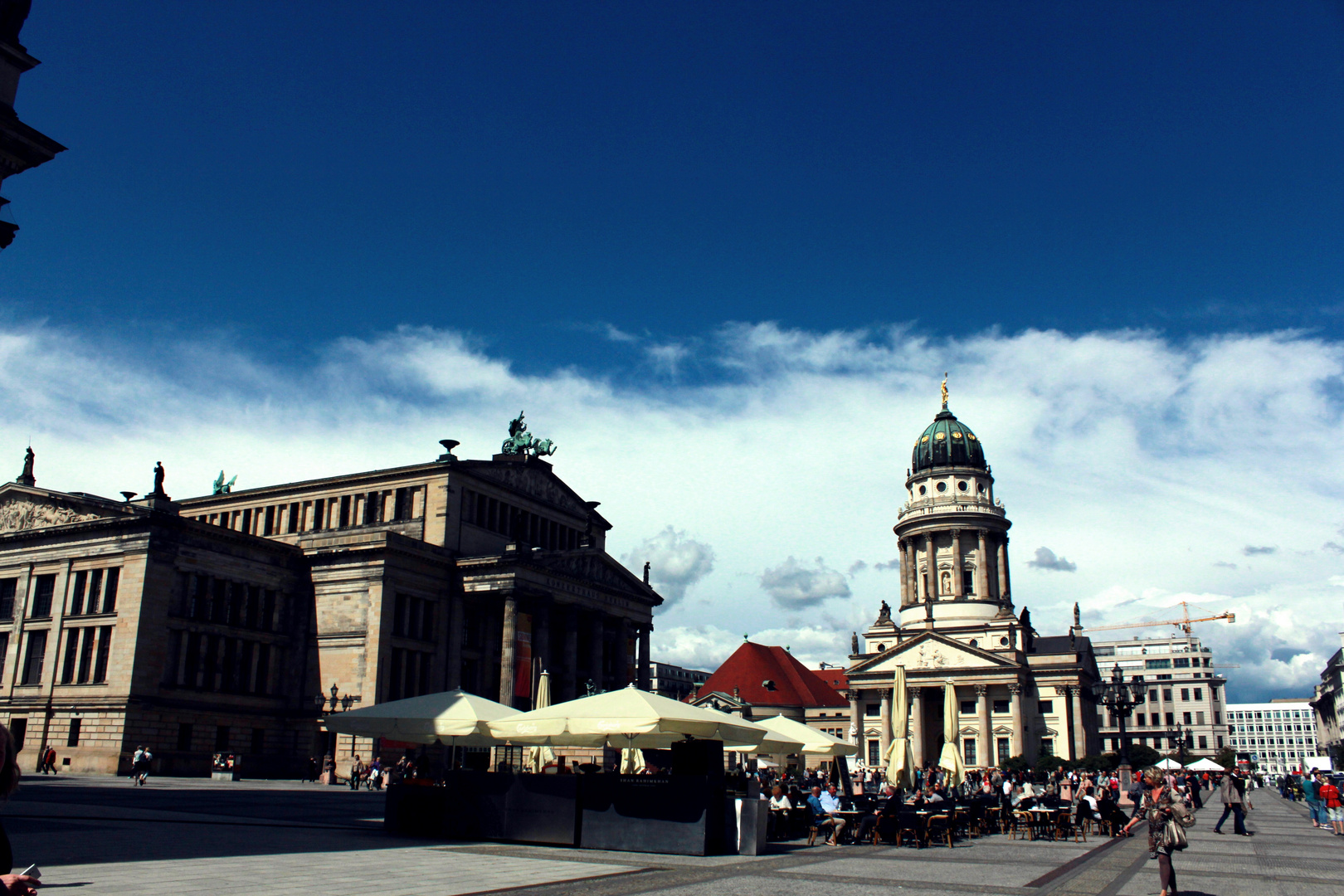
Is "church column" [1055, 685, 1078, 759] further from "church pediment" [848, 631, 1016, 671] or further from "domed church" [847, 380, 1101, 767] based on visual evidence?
"church pediment" [848, 631, 1016, 671]

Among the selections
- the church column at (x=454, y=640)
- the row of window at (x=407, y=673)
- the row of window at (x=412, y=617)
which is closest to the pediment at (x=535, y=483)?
the church column at (x=454, y=640)

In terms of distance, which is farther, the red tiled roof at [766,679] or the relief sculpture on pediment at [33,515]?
the red tiled roof at [766,679]

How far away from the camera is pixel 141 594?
47.4m

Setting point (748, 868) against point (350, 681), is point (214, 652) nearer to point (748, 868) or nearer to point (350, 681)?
point (350, 681)

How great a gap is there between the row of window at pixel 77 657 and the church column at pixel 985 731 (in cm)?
8480

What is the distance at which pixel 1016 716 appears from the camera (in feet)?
348

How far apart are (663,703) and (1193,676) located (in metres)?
189

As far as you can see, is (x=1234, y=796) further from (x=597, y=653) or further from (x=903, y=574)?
(x=903, y=574)

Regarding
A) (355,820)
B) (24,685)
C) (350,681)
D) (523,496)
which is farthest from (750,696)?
(355,820)

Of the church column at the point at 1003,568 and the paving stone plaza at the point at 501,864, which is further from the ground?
the church column at the point at 1003,568

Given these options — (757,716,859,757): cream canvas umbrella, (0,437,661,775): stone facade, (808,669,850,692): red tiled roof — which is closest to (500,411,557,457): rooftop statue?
(0,437,661,775): stone facade

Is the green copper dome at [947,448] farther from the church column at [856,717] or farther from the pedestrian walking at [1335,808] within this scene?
the pedestrian walking at [1335,808]

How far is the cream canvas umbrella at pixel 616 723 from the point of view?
65.3ft

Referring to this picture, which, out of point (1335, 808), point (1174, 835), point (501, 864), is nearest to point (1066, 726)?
point (1335, 808)
